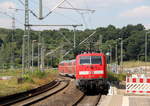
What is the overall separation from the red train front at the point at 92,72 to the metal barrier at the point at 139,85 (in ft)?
7.36

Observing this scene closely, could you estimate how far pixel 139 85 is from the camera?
2120 cm

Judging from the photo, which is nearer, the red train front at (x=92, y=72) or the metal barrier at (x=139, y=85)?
the metal barrier at (x=139, y=85)

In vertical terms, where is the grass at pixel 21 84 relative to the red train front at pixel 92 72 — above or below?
below

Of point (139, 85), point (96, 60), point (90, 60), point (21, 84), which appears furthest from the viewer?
point (21, 84)

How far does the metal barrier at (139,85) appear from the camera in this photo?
21.1 meters

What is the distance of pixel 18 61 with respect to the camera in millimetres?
101000

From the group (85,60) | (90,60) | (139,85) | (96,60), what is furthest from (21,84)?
(139,85)

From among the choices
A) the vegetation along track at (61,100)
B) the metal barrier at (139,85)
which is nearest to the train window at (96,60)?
the vegetation along track at (61,100)

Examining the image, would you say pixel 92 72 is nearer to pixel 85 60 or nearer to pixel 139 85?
pixel 85 60

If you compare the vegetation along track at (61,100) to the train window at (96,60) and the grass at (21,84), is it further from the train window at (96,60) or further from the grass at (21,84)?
the grass at (21,84)

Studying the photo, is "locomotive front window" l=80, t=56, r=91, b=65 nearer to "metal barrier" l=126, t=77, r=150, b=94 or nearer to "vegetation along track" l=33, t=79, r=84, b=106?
"vegetation along track" l=33, t=79, r=84, b=106

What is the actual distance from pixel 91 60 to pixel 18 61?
7931 cm

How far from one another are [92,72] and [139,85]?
3.53 m

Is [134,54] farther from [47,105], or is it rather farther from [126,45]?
[47,105]
